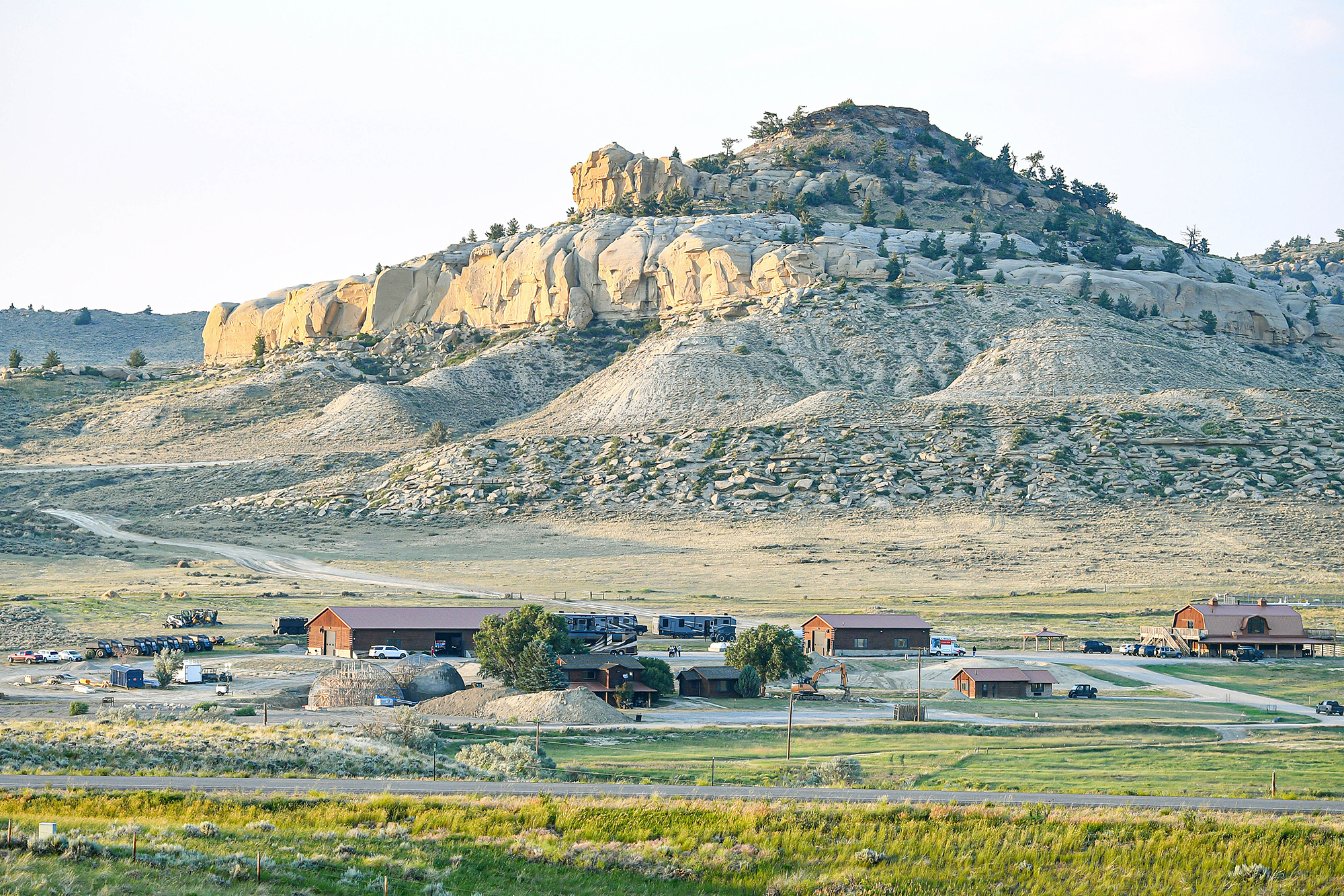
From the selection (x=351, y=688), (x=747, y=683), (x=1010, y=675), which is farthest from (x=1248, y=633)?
(x=351, y=688)

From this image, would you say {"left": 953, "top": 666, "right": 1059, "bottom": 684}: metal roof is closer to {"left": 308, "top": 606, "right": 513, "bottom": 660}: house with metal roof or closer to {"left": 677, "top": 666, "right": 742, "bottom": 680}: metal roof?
{"left": 677, "top": 666, "right": 742, "bottom": 680}: metal roof

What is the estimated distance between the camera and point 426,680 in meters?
55.2

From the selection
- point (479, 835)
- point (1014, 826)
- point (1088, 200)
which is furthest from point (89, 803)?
point (1088, 200)

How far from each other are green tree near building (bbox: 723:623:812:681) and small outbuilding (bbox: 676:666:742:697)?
71 cm

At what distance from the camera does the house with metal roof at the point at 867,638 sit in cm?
6756

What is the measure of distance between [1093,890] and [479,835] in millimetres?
11693

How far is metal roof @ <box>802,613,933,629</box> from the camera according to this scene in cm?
6812

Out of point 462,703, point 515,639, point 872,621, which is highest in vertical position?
point 872,621

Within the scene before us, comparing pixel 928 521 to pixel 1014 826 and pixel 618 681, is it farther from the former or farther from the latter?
pixel 1014 826

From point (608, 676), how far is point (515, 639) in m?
4.33

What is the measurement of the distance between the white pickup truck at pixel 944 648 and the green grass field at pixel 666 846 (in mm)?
38008

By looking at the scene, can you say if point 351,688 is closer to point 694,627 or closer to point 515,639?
point 515,639

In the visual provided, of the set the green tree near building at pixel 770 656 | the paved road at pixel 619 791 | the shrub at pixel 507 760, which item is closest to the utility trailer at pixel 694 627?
the green tree near building at pixel 770 656

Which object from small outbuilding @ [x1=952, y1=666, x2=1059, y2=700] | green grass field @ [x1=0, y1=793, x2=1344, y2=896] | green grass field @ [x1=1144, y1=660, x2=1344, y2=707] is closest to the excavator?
small outbuilding @ [x1=952, y1=666, x2=1059, y2=700]
